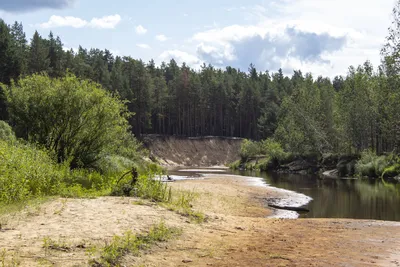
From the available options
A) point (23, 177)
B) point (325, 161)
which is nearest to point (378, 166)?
point (325, 161)

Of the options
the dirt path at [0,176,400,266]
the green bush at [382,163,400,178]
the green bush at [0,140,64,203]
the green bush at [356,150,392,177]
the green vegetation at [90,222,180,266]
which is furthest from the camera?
the green bush at [356,150,392,177]

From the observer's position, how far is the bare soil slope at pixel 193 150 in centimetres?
10711

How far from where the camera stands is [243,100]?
11938 centimetres

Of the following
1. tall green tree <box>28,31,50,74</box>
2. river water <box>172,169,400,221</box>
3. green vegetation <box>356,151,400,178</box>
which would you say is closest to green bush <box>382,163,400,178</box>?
green vegetation <box>356,151,400,178</box>

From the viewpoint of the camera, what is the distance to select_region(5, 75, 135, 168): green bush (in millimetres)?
28859

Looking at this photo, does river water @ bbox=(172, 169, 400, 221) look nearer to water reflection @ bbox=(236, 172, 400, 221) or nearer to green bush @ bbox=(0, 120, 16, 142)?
water reflection @ bbox=(236, 172, 400, 221)

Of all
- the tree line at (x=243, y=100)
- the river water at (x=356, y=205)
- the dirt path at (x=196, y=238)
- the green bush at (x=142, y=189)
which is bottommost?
the river water at (x=356, y=205)

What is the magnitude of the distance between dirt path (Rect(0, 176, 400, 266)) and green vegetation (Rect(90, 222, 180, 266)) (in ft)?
0.83

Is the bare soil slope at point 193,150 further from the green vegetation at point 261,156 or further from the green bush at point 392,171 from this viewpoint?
the green bush at point 392,171

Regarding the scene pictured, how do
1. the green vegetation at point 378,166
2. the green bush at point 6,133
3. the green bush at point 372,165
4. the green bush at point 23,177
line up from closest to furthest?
1. the green bush at point 23,177
2. the green bush at point 6,133
3. the green vegetation at point 378,166
4. the green bush at point 372,165

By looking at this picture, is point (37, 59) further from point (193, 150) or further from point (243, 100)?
point (243, 100)

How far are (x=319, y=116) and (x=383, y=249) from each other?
68672 millimetres

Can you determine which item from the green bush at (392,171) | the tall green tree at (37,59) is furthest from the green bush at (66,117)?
the tall green tree at (37,59)

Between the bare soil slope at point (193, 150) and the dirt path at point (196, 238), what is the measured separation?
3419 inches
